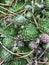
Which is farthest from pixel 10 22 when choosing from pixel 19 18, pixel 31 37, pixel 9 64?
pixel 9 64

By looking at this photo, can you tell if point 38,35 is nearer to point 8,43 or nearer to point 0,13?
point 8,43

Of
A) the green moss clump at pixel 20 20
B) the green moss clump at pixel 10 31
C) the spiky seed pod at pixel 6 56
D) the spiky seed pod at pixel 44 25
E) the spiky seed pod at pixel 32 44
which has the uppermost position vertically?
the green moss clump at pixel 20 20

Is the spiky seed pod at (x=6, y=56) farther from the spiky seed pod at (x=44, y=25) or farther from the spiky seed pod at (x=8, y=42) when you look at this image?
the spiky seed pod at (x=44, y=25)

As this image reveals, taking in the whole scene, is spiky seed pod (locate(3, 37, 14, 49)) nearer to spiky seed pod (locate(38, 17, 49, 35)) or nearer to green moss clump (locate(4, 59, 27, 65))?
green moss clump (locate(4, 59, 27, 65))

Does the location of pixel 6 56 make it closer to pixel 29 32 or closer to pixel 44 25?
pixel 29 32

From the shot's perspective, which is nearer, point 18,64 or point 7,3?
point 18,64

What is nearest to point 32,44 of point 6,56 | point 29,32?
point 29,32

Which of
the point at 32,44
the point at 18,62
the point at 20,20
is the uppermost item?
the point at 20,20

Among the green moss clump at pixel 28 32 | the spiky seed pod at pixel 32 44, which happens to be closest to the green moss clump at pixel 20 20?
the green moss clump at pixel 28 32
